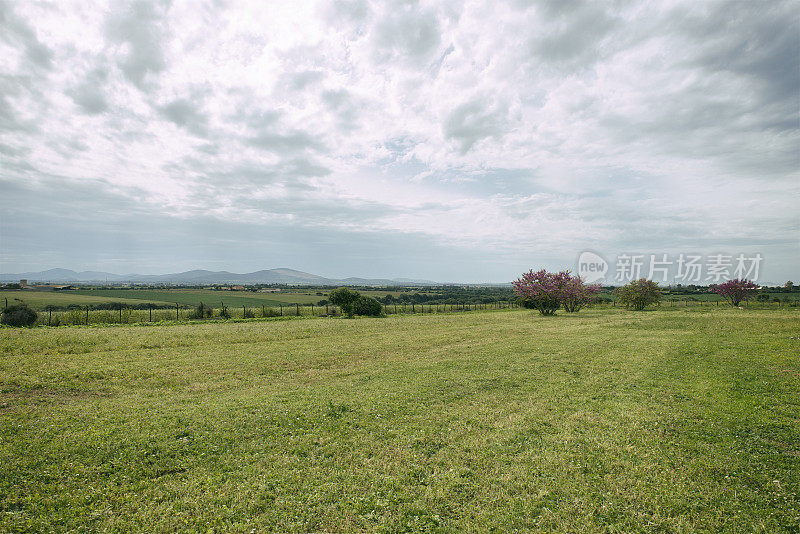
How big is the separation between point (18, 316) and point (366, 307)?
1169 inches

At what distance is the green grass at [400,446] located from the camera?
5242mm

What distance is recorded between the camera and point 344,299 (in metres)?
43.3

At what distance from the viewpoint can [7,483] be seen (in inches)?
227

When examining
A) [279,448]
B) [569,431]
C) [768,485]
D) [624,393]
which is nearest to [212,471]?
[279,448]

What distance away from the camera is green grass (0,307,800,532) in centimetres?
524

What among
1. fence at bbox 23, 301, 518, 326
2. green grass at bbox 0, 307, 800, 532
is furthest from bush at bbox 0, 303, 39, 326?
green grass at bbox 0, 307, 800, 532

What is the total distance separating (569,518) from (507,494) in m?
0.90

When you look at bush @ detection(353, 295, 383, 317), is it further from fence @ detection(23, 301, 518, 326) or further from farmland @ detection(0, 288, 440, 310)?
farmland @ detection(0, 288, 440, 310)

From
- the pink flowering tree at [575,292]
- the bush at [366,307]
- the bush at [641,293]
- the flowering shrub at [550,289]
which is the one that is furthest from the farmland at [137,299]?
the bush at [641,293]

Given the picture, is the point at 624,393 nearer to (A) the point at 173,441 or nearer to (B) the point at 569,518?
(B) the point at 569,518

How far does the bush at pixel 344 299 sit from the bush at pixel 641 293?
3825 centimetres

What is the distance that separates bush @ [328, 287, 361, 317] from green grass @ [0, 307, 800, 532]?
90.9ft

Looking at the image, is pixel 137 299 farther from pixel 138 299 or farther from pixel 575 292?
pixel 575 292

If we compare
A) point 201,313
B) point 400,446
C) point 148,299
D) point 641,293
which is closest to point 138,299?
point 148,299
